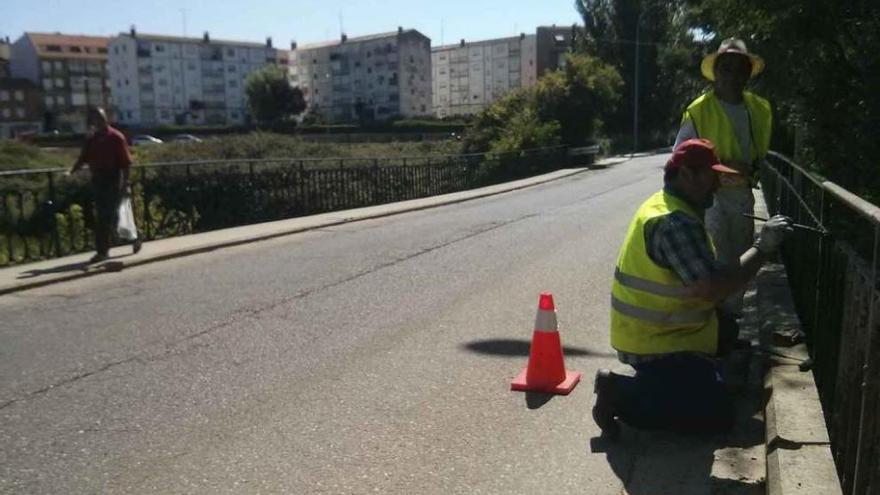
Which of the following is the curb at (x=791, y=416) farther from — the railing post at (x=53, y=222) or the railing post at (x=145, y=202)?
the railing post at (x=145, y=202)

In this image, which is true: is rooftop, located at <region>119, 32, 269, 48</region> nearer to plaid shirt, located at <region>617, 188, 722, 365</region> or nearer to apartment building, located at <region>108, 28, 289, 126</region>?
apartment building, located at <region>108, 28, 289, 126</region>

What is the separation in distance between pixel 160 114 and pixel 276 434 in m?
139

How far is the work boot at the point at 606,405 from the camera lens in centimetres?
436

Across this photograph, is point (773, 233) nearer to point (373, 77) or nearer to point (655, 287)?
point (655, 287)

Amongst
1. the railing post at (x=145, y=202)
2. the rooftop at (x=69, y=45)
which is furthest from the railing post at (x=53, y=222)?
the rooftop at (x=69, y=45)

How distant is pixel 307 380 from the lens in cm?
564

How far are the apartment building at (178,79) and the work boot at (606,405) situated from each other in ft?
419

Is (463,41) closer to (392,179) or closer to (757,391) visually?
(392,179)

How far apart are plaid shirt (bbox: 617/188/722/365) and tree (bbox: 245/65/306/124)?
345ft

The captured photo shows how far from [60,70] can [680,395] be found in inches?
5612

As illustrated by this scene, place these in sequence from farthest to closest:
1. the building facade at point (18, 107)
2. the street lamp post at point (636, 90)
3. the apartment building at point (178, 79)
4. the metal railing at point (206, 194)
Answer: the apartment building at point (178, 79) < the building facade at point (18, 107) < the street lamp post at point (636, 90) < the metal railing at point (206, 194)

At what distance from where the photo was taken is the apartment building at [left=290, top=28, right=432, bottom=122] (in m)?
136

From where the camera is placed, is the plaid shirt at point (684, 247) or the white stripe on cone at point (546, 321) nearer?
the plaid shirt at point (684, 247)

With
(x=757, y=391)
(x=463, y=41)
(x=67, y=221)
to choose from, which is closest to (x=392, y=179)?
(x=67, y=221)
